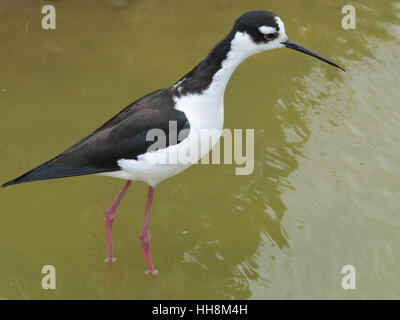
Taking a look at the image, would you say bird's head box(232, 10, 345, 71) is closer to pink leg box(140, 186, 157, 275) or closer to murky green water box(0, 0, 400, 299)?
pink leg box(140, 186, 157, 275)

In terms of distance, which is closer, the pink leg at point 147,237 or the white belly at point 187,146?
the white belly at point 187,146

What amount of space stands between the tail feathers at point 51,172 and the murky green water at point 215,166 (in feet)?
2.49

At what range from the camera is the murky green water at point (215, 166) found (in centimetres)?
553

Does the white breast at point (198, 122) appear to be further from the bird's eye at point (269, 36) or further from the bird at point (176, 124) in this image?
the bird's eye at point (269, 36)

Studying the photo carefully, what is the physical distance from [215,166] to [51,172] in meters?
1.83

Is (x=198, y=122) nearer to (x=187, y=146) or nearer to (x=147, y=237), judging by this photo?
(x=187, y=146)

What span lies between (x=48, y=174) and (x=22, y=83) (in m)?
2.35

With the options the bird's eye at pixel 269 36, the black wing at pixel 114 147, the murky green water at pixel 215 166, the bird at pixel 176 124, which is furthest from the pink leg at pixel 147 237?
the bird's eye at pixel 269 36

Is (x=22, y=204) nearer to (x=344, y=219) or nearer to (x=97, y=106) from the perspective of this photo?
(x=97, y=106)

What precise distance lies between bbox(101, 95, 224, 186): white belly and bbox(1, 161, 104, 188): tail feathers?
0.23 meters

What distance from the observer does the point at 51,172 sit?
514cm

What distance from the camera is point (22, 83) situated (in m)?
7.22

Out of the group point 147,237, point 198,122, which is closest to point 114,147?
point 198,122
